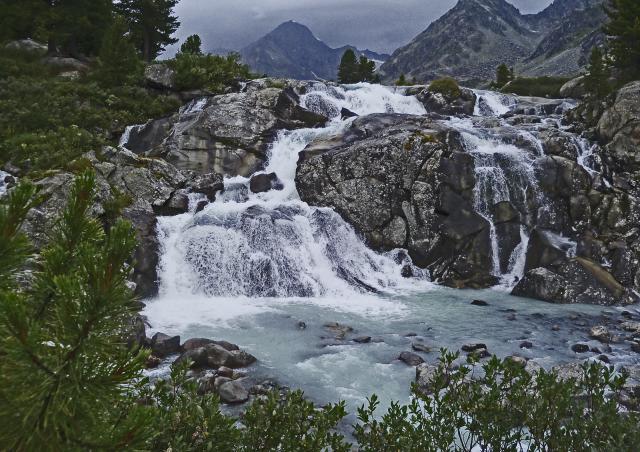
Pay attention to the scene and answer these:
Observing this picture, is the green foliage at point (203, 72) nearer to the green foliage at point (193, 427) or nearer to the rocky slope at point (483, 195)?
the rocky slope at point (483, 195)

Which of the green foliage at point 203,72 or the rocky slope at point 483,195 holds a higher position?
the green foliage at point 203,72

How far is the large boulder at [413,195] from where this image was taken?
25.3 m

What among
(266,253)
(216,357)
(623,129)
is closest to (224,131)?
(266,253)

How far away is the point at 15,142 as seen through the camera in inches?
1070

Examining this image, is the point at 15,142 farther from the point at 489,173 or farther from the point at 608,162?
the point at 608,162

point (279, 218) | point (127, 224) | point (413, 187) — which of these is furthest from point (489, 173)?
point (127, 224)

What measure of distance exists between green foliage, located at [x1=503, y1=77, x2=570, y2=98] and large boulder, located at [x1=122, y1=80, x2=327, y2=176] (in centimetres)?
3758

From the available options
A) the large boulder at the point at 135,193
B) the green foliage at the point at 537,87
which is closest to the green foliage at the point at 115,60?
the large boulder at the point at 135,193

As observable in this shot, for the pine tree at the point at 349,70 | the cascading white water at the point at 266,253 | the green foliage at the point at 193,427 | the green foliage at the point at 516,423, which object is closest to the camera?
the green foliage at the point at 193,427

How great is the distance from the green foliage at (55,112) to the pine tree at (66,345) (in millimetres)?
25596

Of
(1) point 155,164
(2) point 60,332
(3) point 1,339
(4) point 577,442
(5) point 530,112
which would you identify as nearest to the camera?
(3) point 1,339

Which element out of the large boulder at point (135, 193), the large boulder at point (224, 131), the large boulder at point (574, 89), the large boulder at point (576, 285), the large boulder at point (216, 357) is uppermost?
the large boulder at point (574, 89)

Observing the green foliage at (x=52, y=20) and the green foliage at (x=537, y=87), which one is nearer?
the green foliage at (x=52, y=20)

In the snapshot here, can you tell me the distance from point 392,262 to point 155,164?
15064mm
